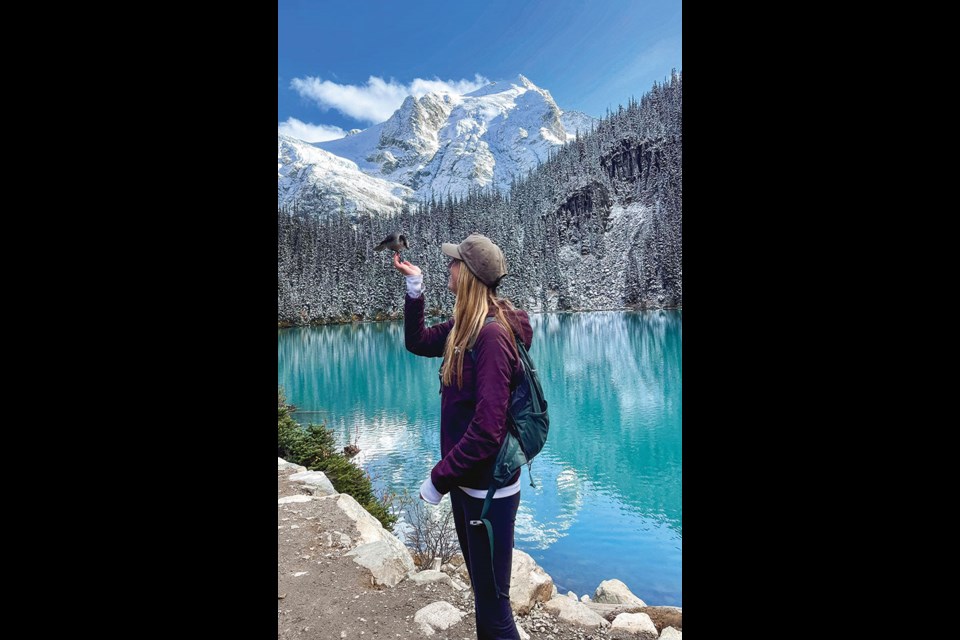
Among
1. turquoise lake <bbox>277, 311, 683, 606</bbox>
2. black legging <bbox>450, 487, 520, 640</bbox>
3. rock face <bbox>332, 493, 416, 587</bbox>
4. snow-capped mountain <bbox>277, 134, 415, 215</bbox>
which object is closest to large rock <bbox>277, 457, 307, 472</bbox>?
turquoise lake <bbox>277, 311, 683, 606</bbox>

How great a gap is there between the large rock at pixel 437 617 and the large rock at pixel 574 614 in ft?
1.99

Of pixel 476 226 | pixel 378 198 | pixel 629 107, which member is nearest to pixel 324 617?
pixel 476 226

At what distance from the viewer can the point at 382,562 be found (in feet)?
10.00

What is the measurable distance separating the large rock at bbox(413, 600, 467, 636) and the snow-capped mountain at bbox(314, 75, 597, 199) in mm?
98986

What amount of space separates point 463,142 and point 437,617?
159552 mm

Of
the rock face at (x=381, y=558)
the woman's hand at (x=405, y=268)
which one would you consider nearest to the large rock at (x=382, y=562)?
the rock face at (x=381, y=558)

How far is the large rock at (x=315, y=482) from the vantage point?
15.2 feet

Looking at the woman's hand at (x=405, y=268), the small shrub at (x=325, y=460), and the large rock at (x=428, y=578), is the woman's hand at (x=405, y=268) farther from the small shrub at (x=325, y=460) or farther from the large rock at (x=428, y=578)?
the small shrub at (x=325, y=460)

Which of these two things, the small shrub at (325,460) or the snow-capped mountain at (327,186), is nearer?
the small shrub at (325,460)

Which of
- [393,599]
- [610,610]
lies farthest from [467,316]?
[610,610]
